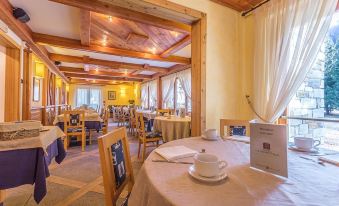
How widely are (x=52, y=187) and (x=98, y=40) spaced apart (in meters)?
2.85

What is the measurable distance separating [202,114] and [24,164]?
1830mm

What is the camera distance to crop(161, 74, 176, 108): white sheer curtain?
287 inches

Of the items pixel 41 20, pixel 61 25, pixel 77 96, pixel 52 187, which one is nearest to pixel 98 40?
pixel 61 25

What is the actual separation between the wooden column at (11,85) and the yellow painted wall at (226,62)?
332cm

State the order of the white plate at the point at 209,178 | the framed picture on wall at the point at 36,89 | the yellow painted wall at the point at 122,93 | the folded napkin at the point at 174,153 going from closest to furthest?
the white plate at the point at 209,178
the folded napkin at the point at 174,153
the framed picture on wall at the point at 36,89
the yellow painted wall at the point at 122,93

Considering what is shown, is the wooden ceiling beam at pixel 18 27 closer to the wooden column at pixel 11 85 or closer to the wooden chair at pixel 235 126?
the wooden column at pixel 11 85

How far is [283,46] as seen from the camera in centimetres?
204

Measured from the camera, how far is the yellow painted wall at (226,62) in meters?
2.33

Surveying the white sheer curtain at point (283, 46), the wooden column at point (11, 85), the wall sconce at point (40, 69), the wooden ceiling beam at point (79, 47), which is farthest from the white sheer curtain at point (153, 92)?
the white sheer curtain at point (283, 46)

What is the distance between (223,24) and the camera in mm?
2477

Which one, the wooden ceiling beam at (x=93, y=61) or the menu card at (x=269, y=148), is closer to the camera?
the menu card at (x=269, y=148)

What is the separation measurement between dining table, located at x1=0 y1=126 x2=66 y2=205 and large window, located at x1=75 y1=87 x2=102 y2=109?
37.2ft

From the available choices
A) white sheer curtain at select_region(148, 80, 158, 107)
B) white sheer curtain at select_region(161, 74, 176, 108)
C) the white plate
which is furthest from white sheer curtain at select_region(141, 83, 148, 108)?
the white plate

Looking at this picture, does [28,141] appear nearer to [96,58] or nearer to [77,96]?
[96,58]
